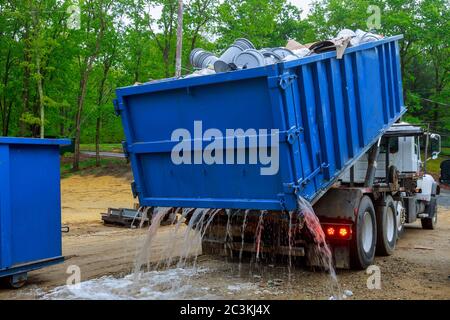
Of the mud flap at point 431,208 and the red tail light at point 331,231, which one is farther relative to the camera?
the mud flap at point 431,208

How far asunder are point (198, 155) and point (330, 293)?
242 centimetres

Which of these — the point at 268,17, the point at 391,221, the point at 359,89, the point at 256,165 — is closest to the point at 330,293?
the point at 256,165

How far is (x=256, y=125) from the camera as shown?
586 cm

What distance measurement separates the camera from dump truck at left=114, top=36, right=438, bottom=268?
227 inches

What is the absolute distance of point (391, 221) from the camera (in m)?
9.33

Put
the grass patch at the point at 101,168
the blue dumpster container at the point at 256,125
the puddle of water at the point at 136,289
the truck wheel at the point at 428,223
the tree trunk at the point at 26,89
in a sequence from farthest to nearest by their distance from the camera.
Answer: the grass patch at the point at 101,168 → the tree trunk at the point at 26,89 → the truck wheel at the point at 428,223 → the puddle of water at the point at 136,289 → the blue dumpster container at the point at 256,125

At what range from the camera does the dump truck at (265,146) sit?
5766mm

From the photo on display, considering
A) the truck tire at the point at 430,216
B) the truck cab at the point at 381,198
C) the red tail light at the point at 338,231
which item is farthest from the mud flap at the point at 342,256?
the truck tire at the point at 430,216

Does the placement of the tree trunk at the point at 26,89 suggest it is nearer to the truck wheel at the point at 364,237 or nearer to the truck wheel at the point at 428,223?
the truck wheel at the point at 428,223

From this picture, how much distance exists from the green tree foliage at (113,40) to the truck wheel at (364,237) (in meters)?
21.1

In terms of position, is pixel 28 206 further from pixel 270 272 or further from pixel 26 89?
pixel 26 89

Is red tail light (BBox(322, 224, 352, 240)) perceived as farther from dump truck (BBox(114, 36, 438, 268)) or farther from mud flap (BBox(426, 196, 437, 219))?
mud flap (BBox(426, 196, 437, 219))

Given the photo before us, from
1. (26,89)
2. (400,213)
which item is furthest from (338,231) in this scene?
(26,89)

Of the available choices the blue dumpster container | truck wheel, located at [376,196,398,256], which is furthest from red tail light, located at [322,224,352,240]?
truck wheel, located at [376,196,398,256]
